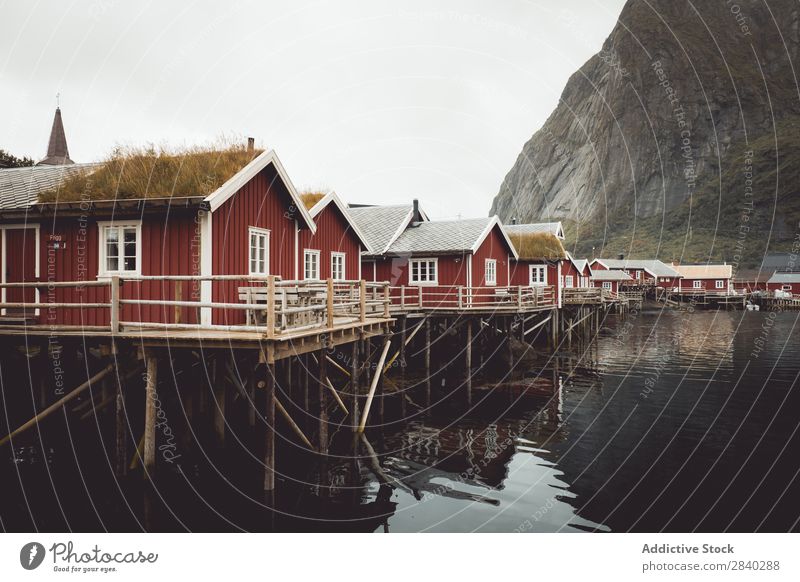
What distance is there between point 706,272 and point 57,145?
93528 mm

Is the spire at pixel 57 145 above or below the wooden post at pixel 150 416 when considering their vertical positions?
above

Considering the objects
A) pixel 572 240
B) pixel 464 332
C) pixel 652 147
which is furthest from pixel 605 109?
pixel 464 332

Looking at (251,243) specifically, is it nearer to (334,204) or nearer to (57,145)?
(334,204)

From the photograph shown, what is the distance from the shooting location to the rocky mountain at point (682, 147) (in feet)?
431

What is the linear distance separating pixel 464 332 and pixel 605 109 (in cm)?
16721

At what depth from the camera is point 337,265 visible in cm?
2183

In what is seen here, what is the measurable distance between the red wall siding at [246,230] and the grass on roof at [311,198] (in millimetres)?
3841

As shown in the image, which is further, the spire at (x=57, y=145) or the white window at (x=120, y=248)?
the spire at (x=57, y=145)

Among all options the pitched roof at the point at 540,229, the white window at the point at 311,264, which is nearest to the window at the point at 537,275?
the pitched roof at the point at 540,229

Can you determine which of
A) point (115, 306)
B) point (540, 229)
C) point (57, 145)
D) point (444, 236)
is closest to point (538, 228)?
point (540, 229)

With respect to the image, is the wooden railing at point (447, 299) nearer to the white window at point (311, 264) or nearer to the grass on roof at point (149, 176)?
the white window at point (311, 264)

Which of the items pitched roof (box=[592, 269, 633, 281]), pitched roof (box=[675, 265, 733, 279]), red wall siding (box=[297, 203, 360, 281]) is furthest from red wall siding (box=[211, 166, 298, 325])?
pitched roof (box=[675, 265, 733, 279])

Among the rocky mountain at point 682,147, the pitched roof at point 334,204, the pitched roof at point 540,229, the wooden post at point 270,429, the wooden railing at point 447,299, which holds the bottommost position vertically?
the wooden post at point 270,429

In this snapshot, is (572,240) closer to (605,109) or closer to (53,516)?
(605,109)
